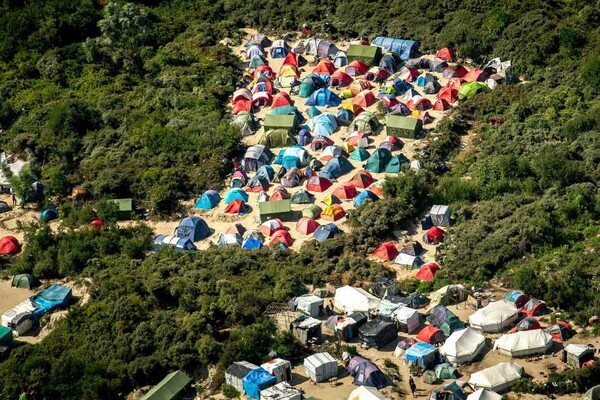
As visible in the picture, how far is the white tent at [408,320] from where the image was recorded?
142 feet

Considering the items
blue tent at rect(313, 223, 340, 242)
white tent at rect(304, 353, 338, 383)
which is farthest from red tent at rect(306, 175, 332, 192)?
white tent at rect(304, 353, 338, 383)

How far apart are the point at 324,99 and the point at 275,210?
34.0 feet

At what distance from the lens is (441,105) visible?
59.0m

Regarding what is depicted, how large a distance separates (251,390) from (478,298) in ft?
32.3

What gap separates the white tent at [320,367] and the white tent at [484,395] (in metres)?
4.94

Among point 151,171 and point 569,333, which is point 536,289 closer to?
point 569,333

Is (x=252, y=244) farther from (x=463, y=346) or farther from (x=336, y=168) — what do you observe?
(x=463, y=346)

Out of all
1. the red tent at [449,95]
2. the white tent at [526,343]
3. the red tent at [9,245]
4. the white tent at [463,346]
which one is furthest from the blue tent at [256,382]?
the red tent at [449,95]

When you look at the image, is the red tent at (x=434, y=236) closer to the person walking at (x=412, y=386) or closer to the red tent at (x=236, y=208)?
the red tent at (x=236, y=208)

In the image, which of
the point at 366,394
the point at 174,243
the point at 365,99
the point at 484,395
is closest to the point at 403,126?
the point at 365,99

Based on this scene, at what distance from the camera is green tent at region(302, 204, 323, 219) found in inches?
2041

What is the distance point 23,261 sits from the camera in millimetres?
50250

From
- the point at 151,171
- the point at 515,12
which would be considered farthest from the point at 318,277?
the point at 515,12

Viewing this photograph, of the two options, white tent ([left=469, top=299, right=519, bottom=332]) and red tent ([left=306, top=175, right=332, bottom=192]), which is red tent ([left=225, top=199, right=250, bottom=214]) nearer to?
red tent ([left=306, top=175, right=332, bottom=192])
